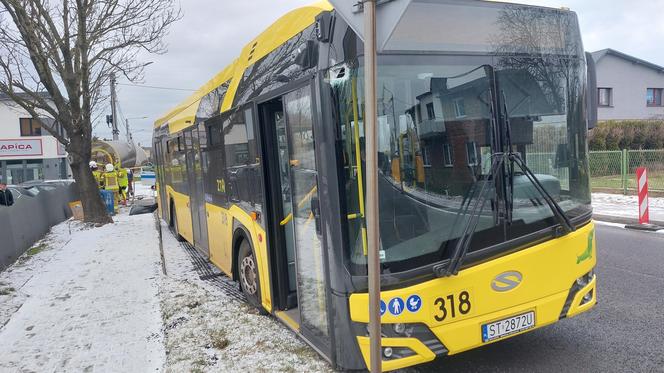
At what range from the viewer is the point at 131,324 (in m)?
5.34

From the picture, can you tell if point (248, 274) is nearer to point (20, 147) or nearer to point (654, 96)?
point (20, 147)

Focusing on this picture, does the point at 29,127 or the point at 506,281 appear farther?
the point at 29,127

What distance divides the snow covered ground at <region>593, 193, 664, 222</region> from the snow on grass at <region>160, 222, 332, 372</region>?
895 centimetres

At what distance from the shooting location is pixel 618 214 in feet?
37.5

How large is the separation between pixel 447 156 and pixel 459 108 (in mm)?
322

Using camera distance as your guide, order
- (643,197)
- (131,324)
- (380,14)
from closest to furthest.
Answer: (380,14), (131,324), (643,197)

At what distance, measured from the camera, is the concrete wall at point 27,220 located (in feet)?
28.5

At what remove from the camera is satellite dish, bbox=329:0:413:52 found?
7.97 feet

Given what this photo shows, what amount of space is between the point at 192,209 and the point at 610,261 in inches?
258

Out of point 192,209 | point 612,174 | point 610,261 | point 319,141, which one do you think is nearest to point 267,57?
point 319,141

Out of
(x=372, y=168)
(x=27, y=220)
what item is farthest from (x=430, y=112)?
(x=27, y=220)

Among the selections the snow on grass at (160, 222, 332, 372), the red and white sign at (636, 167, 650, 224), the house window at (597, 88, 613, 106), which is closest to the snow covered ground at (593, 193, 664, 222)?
the red and white sign at (636, 167, 650, 224)

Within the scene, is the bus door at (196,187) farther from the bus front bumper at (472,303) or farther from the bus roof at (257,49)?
the bus front bumper at (472,303)

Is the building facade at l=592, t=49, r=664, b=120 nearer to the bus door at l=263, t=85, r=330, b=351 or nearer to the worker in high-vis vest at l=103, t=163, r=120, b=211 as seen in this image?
the worker in high-vis vest at l=103, t=163, r=120, b=211
